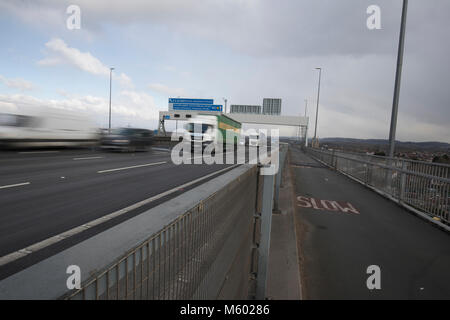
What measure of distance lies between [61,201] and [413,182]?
8.68 metres

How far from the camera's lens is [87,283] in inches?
28.7

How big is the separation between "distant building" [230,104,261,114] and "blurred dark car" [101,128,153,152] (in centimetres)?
5613

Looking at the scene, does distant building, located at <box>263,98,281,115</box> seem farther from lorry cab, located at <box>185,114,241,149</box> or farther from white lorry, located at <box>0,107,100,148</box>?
white lorry, located at <box>0,107,100,148</box>

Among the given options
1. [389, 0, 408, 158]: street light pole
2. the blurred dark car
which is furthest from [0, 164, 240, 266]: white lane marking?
the blurred dark car

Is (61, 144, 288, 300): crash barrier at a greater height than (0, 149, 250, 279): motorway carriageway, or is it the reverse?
(61, 144, 288, 300): crash barrier

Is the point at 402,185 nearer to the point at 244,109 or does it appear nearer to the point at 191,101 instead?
the point at 191,101

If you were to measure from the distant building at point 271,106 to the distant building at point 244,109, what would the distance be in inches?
75.5

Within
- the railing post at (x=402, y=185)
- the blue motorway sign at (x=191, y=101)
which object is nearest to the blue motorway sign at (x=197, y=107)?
the blue motorway sign at (x=191, y=101)

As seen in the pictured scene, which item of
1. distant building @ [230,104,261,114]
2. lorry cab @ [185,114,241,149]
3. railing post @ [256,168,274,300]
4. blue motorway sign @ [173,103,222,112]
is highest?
distant building @ [230,104,261,114]

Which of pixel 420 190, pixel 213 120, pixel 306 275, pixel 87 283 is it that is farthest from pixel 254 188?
pixel 213 120

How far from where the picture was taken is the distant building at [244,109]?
7238cm

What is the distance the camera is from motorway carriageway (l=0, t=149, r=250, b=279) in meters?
3.60

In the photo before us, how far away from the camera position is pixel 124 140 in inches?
707
